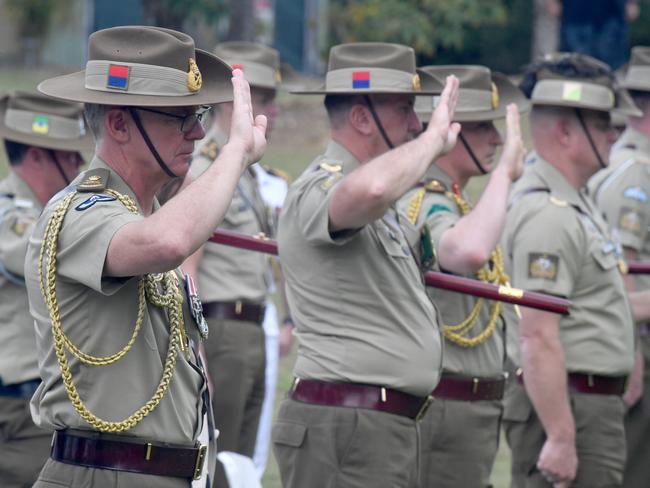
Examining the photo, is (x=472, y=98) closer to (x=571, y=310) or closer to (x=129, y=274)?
(x=571, y=310)

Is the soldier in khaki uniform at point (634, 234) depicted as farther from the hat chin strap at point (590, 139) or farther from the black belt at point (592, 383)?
the hat chin strap at point (590, 139)

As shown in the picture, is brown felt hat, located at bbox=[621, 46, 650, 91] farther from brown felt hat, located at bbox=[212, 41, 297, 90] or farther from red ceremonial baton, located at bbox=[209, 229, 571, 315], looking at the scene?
red ceremonial baton, located at bbox=[209, 229, 571, 315]

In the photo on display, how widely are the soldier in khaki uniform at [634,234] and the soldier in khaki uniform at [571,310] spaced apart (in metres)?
0.65

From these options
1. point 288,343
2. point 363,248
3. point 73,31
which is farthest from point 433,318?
point 73,31

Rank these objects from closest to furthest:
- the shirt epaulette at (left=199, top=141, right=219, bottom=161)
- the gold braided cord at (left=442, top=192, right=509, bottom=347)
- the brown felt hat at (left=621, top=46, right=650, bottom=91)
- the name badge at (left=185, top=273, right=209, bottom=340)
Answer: the name badge at (left=185, top=273, right=209, bottom=340) < the gold braided cord at (left=442, top=192, right=509, bottom=347) < the shirt epaulette at (left=199, top=141, right=219, bottom=161) < the brown felt hat at (left=621, top=46, right=650, bottom=91)

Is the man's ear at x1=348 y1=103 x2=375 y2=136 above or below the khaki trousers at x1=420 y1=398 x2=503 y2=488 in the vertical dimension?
above

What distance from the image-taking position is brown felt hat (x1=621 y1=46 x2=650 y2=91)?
26.0ft

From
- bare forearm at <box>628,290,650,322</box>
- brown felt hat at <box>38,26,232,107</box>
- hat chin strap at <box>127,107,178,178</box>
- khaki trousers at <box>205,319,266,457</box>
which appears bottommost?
khaki trousers at <box>205,319,266,457</box>

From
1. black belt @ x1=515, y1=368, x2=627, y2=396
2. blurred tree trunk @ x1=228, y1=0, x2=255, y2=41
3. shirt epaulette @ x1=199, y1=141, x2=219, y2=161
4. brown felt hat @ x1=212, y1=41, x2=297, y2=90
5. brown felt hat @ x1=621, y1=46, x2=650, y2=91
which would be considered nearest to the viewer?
black belt @ x1=515, y1=368, x2=627, y2=396

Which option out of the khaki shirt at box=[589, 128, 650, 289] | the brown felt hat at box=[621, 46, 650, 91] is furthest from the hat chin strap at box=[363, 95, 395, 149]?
the brown felt hat at box=[621, 46, 650, 91]

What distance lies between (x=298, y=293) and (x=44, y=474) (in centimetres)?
142

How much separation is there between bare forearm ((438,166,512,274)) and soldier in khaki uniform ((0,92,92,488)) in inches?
68.5

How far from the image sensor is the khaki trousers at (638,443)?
6.74 meters

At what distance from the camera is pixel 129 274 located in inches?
140
